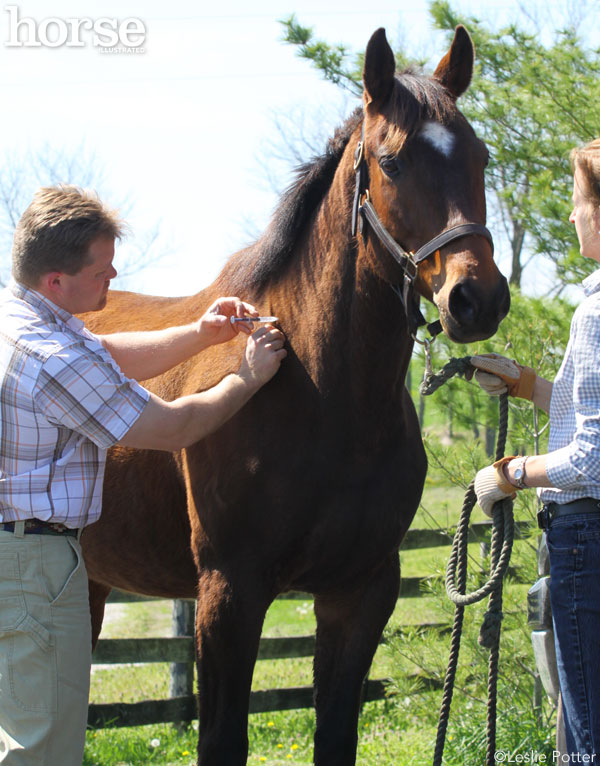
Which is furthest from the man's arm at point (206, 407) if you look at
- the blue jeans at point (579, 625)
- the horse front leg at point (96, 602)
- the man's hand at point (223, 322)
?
the horse front leg at point (96, 602)

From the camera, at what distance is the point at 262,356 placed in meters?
2.82

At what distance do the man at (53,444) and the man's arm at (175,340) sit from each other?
47cm

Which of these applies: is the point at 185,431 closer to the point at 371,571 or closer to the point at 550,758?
the point at 371,571

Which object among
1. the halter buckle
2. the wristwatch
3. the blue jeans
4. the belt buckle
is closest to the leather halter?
the halter buckle

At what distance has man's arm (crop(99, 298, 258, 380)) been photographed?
2959 millimetres

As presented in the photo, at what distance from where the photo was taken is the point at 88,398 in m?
2.31

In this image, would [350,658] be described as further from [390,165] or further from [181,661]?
[181,661]

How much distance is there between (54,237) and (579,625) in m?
1.85

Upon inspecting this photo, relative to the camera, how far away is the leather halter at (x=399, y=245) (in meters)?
2.48

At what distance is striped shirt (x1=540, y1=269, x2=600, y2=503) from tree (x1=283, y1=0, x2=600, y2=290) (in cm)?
254

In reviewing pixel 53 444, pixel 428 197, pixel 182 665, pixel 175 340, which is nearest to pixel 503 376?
pixel 428 197

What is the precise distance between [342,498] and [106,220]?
3.94ft

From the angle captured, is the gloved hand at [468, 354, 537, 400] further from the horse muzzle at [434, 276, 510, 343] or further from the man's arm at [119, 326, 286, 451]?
the man's arm at [119, 326, 286, 451]

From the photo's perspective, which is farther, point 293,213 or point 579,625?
point 293,213
